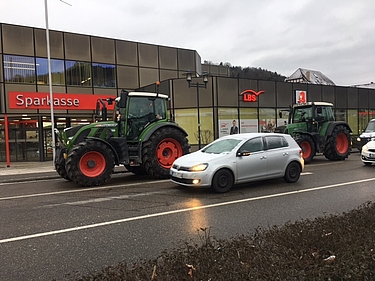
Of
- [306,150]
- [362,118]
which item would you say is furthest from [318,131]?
[362,118]

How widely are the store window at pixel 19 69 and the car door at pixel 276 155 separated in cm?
1773

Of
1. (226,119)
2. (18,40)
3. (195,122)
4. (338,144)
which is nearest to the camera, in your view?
(338,144)

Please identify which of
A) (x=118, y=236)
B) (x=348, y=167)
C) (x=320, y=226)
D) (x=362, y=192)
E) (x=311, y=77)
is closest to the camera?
(x=320, y=226)

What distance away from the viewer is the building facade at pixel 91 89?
68.4 ft

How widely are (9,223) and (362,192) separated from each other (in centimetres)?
800

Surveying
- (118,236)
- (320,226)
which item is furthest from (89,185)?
(320,226)

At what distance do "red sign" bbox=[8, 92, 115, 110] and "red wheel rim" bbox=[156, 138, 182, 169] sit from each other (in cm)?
1265

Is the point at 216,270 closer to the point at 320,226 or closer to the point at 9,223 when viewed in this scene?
the point at 320,226

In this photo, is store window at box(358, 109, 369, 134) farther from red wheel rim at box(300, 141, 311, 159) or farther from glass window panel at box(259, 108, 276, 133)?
red wheel rim at box(300, 141, 311, 159)

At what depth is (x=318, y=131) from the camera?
15445 millimetres

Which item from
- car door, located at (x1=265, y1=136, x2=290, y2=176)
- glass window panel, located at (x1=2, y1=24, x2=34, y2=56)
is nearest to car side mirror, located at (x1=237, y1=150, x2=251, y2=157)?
car door, located at (x1=265, y1=136, x2=290, y2=176)

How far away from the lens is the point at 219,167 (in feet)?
27.4

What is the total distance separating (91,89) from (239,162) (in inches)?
692

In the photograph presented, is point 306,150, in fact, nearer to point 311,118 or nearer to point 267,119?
point 311,118
